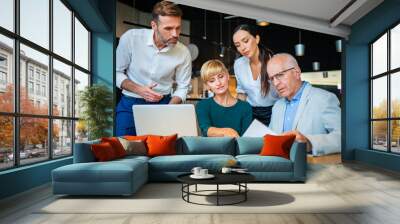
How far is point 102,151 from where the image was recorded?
18.5ft

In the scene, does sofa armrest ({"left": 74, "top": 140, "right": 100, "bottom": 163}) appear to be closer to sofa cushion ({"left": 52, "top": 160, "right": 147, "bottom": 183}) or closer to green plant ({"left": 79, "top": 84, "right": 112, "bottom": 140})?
sofa cushion ({"left": 52, "top": 160, "right": 147, "bottom": 183})

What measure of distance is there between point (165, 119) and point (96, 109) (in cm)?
142

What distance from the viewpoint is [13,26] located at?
514cm

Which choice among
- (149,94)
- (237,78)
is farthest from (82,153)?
(237,78)

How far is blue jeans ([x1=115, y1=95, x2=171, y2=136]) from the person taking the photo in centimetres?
846

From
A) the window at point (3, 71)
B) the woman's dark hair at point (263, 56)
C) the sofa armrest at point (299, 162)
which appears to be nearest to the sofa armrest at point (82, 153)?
the window at point (3, 71)

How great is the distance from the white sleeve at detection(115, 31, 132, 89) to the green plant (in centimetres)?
49

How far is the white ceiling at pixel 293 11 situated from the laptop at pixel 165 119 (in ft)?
7.33

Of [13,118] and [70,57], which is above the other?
[70,57]

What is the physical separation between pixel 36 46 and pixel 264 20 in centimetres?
492

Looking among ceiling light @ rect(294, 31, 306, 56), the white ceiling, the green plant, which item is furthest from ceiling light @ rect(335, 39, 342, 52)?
the green plant

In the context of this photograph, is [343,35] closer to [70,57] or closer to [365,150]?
[365,150]

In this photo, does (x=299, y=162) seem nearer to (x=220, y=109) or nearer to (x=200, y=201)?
(x=200, y=201)

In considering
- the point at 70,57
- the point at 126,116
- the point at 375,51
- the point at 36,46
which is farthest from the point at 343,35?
the point at 36,46
